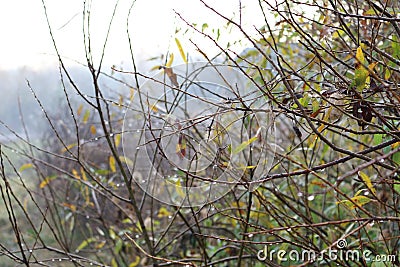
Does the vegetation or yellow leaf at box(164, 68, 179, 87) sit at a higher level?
yellow leaf at box(164, 68, 179, 87)

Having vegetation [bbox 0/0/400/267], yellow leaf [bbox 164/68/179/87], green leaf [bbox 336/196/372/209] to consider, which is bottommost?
green leaf [bbox 336/196/372/209]

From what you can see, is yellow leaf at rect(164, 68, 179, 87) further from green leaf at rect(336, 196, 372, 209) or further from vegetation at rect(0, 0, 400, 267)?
green leaf at rect(336, 196, 372, 209)

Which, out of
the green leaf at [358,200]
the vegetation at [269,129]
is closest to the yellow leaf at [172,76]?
the vegetation at [269,129]

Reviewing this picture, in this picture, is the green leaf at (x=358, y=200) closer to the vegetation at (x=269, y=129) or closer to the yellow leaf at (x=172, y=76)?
the vegetation at (x=269, y=129)

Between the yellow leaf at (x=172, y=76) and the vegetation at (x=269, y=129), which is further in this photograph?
the yellow leaf at (x=172, y=76)

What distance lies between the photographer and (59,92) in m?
3.92

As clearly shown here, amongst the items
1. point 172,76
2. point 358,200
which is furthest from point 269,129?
point 172,76

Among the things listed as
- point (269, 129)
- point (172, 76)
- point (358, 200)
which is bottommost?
point (358, 200)

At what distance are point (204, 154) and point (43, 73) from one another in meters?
2.68

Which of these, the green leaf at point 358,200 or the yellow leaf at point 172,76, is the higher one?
the yellow leaf at point 172,76

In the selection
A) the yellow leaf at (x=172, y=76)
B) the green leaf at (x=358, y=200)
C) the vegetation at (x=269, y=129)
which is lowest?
the green leaf at (x=358, y=200)

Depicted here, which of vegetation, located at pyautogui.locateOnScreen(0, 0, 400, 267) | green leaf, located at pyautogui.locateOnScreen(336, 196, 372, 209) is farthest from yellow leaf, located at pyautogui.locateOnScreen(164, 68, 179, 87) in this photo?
green leaf, located at pyautogui.locateOnScreen(336, 196, 372, 209)

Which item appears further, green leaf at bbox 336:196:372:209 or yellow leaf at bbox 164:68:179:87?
yellow leaf at bbox 164:68:179:87

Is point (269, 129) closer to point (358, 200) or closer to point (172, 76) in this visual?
point (358, 200)
